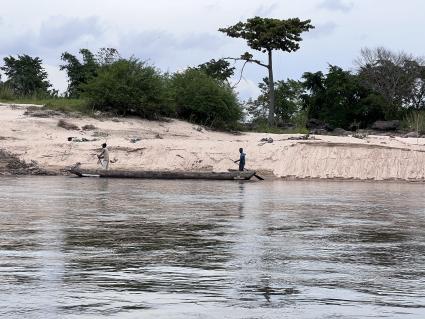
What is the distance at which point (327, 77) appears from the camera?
64000mm

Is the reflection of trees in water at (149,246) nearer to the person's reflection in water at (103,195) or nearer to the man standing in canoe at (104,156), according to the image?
the person's reflection in water at (103,195)

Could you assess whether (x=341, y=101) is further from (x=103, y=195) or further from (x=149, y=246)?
(x=149, y=246)

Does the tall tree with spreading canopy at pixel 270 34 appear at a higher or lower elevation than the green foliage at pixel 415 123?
higher

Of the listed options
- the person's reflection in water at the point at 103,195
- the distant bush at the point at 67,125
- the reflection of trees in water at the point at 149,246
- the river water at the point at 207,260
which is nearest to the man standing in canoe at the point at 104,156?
the person's reflection in water at the point at 103,195

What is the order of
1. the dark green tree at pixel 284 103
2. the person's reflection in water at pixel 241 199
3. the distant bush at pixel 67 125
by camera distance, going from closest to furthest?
the person's reflection in water at pixel 241 199, the distant bush at pixel 67 125, the dark green tree at pixel 284 103

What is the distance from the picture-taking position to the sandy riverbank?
38.3 meters

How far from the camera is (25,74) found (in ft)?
219

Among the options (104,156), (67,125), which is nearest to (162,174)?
(104,156)

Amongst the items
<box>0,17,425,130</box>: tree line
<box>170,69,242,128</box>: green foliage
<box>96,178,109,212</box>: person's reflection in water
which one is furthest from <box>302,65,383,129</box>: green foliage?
<box>96,178,109,212</box>: person's reflection in water

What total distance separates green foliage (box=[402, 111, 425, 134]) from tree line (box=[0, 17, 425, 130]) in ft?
14.5

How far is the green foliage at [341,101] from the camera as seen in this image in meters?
61.0

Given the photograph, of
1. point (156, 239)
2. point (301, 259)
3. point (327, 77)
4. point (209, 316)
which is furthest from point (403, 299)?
point (327, 77)

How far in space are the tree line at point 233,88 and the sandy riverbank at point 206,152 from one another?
173 inches

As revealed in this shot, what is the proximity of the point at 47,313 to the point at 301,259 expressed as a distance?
456 cm
